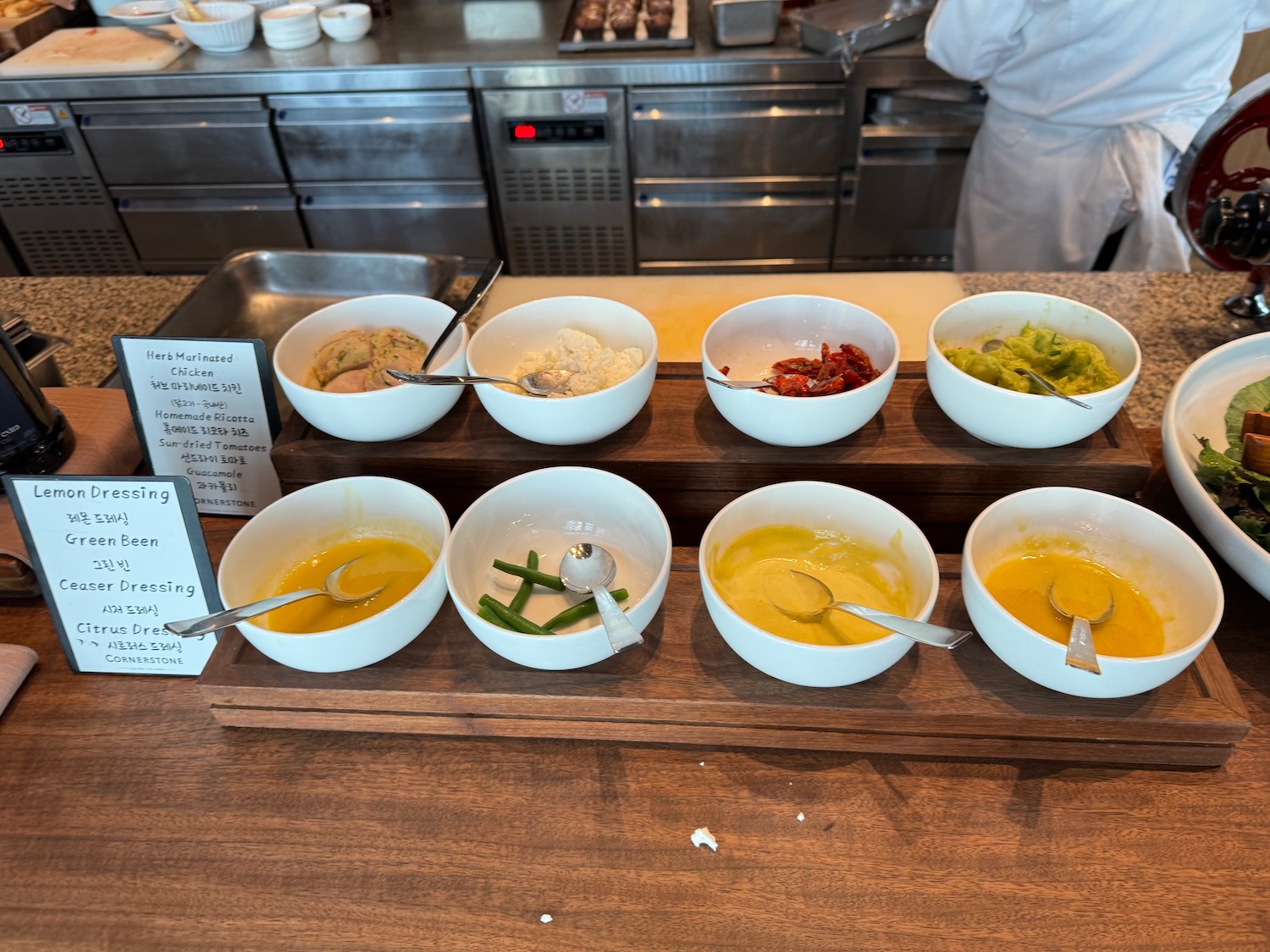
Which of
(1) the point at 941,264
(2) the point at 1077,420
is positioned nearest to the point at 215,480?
(2) the point at 1077,420

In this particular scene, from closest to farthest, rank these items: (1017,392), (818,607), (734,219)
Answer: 1. (818,607)
2. (1017,392)
3. (734,219)

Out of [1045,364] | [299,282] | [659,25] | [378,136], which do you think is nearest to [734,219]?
[659,25]

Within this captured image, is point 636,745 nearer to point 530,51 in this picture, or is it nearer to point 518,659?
point 518,659

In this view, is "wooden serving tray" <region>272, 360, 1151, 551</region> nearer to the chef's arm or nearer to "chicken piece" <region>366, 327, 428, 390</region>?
"chicken piece" <region>366, 327, 428, 390</region>

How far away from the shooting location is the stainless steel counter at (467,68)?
274 centimetres

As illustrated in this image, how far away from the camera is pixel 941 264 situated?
3.23 m

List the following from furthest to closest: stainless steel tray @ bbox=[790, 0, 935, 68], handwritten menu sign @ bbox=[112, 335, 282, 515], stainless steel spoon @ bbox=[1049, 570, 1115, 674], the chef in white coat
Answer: stainless steel tray @ bbox=[790, 0, 935, 68]
the chef in white coat
handwritten menu sign @ bbox=[112, 335, 282, 515]
stainless steel spoon @ bbox=[1049, 570, 1115, 674]

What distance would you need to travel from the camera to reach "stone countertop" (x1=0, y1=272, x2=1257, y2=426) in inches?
57.6

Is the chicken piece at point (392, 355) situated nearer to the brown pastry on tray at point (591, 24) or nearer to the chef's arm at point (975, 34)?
the chef's arm at point (975, 34)

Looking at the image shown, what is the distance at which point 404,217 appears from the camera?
3.15 m

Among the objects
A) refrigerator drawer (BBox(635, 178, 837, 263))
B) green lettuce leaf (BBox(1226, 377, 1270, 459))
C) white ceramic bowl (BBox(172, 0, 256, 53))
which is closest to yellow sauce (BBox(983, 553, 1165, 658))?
green lettuce leaf (BBox(1226, 377, 1270, 459))

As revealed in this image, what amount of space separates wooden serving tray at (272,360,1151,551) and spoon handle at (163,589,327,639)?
0.28m

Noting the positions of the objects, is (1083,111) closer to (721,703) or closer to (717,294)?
(717,294)

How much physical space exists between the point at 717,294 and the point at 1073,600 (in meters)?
0.94
